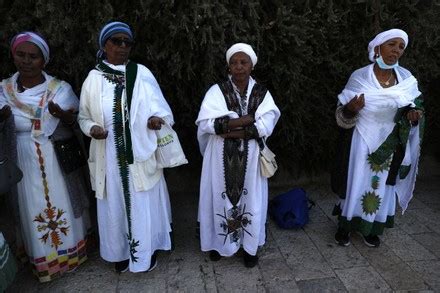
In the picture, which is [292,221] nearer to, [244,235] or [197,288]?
[244,235]

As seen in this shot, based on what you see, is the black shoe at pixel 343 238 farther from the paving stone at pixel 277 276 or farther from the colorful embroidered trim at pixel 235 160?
the colorful embroidered trim at pixel 235 160

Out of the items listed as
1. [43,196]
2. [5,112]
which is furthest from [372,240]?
[5,112]

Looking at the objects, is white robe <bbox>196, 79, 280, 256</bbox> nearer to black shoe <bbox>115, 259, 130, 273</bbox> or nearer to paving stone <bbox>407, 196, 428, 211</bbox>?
black shoe <bbox>115, 259, 130, 273</bbox>

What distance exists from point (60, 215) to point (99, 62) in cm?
129

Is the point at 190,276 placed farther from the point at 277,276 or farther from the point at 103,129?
the point at 103,129

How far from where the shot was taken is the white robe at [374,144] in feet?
9.87

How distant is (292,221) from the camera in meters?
Result: 3.74

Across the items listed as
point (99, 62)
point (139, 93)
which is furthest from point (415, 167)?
point (99, 62)

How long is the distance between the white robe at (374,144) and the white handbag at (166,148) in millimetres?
1529

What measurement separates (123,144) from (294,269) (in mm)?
1791

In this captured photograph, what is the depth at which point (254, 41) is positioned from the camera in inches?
140

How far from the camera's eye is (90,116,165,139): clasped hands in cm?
265

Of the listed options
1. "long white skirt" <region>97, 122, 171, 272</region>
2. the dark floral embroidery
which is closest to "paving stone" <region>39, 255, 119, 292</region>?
"long white skirt" <region>97, 122, 171, 272</region>

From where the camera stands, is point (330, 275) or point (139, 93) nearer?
point (139, 93)
